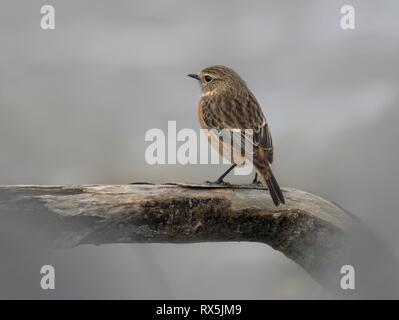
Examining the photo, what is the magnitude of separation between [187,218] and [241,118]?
3.10ft

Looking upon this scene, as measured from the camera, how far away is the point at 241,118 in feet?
10.2

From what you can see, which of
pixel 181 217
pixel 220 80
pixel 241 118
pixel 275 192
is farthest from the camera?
pixel 220 80

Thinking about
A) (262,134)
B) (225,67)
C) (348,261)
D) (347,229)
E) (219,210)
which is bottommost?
(348,261)

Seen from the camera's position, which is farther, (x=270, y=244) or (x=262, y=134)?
(x=262, y=134)

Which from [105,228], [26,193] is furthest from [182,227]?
[26,193]

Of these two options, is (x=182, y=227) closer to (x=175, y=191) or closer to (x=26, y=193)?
(x=175, y=191)

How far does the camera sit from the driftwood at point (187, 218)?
7.64ft

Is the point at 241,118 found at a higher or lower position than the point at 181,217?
higher

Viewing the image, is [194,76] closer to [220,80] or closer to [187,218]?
[220,80]

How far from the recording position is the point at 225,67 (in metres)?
3.42

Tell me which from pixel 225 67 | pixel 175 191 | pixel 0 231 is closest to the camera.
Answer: pixel 0 231

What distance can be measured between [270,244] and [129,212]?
0.87 meters

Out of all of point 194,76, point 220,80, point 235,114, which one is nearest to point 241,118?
point 235,114

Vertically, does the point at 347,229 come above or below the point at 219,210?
below
